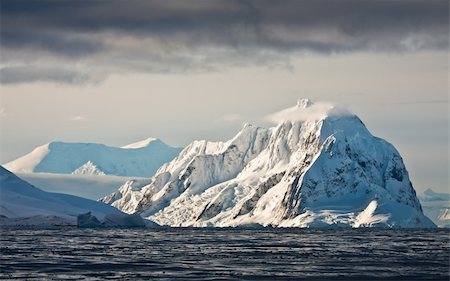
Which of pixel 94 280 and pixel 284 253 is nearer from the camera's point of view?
pixel 94 280

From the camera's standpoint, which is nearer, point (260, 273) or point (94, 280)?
point (94, 280)

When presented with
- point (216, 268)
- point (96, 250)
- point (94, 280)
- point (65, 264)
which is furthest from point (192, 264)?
point (96, 250)

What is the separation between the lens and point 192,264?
148500mm

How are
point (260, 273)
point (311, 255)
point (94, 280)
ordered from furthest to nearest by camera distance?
1. point (311, 255)
2. point (260, 273)
3. point (94, 280)

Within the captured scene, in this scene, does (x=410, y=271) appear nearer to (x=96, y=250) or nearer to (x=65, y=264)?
(x=65, y=264)

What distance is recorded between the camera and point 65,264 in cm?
14612

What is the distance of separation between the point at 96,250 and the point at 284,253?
33649 millimetres

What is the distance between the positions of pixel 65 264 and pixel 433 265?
52.4 meters

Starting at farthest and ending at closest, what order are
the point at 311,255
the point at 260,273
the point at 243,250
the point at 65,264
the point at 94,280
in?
the point at 243,250 → the point at 311,255 → the point at 65,264 → the point at 260,273 → the point at 94,280

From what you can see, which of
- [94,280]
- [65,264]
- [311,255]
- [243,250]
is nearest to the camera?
[94,280]

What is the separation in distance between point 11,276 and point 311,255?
63.9m

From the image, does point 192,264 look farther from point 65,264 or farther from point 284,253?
point 284,253

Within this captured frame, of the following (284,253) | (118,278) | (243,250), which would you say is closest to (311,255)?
(284,253)

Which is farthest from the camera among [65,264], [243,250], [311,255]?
[243,250]
